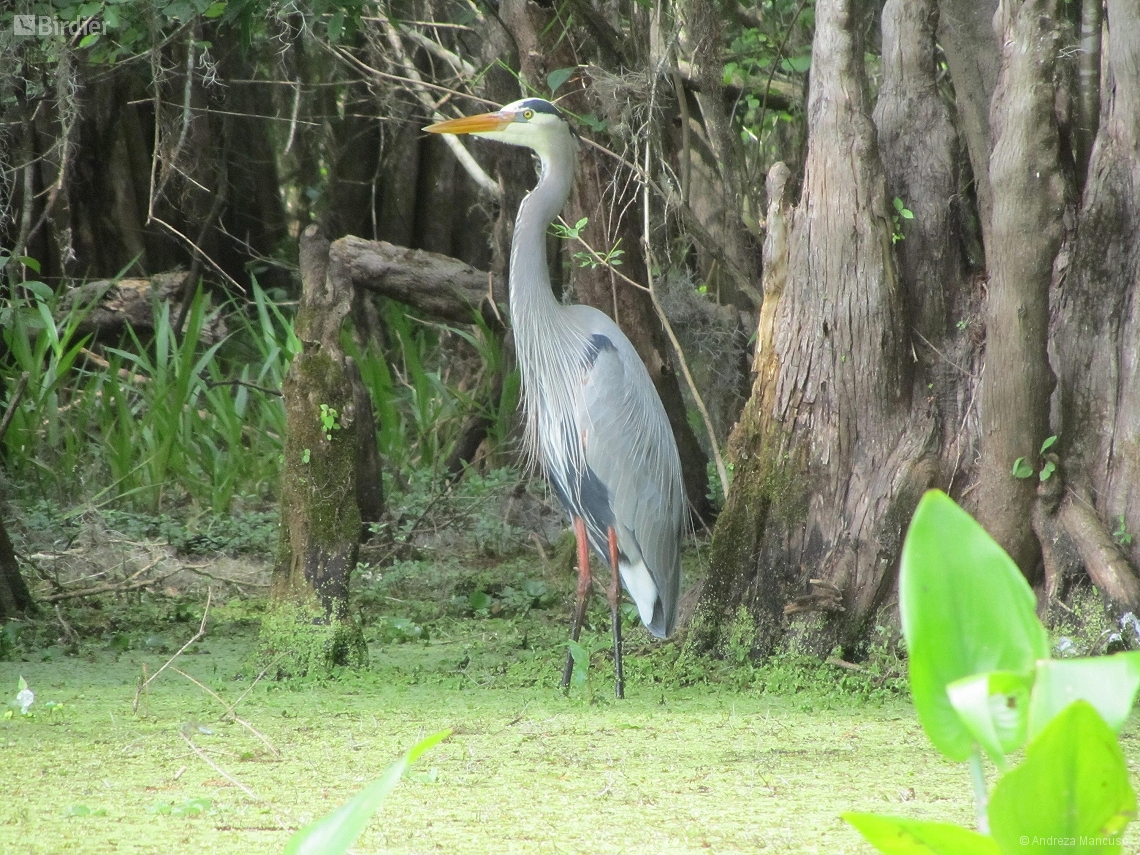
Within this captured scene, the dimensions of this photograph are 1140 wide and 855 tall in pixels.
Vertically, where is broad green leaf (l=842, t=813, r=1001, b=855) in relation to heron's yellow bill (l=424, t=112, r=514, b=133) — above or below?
below

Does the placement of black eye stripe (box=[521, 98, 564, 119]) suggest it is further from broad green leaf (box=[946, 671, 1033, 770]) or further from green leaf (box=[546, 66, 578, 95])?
broad green leaf (box=[946, 671, 1033, 770])

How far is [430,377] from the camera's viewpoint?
7387 mm

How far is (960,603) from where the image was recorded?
1.15 m

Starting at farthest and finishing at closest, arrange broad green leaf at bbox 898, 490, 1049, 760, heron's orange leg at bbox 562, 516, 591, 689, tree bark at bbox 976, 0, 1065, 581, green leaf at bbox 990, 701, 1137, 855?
heron's orange leg at bbox 562, 516, 591, 689 < tree bark at bbox 976, 0, 1065, 581 < broad green leaf at bbox 898, 490, 1049, 760 < green leaf at bbox 990, 701, 1137, 855

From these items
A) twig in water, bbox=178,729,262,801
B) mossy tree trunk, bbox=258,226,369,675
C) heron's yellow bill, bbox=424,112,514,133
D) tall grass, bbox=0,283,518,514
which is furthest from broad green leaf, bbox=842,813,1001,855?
tall grass, bbox=0,283,518,514

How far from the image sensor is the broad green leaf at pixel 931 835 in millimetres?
1113

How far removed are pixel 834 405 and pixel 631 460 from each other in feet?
2.89

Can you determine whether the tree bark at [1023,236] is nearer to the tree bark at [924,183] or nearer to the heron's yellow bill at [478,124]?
the tree bark at [924,183]

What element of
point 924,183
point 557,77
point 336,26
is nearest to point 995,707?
point 924,183

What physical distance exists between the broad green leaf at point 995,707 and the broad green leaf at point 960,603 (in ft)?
0.10

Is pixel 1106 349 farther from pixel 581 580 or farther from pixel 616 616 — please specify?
pixel 581 580

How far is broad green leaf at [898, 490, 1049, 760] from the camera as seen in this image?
1136 mm

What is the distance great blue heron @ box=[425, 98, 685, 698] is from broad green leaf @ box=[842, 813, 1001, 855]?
10.5 feet

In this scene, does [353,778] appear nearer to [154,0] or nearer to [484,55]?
[154,0]
